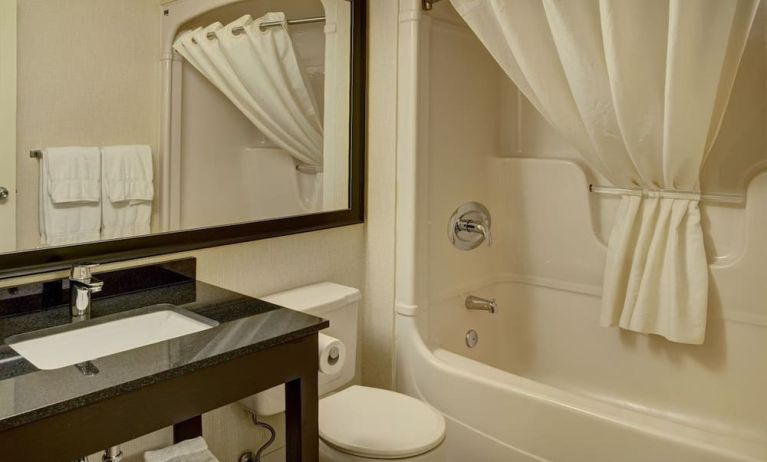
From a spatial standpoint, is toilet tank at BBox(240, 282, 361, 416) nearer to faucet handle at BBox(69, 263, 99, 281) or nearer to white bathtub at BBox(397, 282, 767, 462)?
white bathtub at BBox(397, 282, 767, 462)

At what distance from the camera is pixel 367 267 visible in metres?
2.43

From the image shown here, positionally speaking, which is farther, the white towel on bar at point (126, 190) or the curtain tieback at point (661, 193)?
the curtain tieback at point (661, 193)

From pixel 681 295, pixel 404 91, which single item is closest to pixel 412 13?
pixel 404 91

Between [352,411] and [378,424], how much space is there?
0.12 metres

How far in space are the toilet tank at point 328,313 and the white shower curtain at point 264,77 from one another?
1.48 feet

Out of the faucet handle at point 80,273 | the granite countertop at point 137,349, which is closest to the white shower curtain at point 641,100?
the granite countertop at point 137,349

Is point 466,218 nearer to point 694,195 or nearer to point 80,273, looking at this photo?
point 694,195

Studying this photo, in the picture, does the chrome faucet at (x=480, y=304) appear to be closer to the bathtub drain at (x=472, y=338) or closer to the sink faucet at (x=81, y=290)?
the bathtub drain at (x=472, y=338)

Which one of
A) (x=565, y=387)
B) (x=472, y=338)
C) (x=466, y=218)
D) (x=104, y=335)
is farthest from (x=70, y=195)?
(x=565, y=387)

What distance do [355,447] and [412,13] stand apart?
1425 mm

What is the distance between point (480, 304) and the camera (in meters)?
2.53

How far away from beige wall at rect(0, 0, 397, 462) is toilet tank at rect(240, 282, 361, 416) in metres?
0.08

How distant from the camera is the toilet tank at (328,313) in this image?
191 centimetres

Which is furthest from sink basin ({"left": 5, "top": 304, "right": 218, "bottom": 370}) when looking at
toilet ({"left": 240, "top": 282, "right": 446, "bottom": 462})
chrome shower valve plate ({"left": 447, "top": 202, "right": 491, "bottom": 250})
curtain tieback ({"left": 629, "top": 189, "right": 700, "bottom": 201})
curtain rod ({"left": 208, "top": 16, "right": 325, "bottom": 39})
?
curtain tieback ({"left": 629, "top": 189, "right": 700, "bottom": 201})
